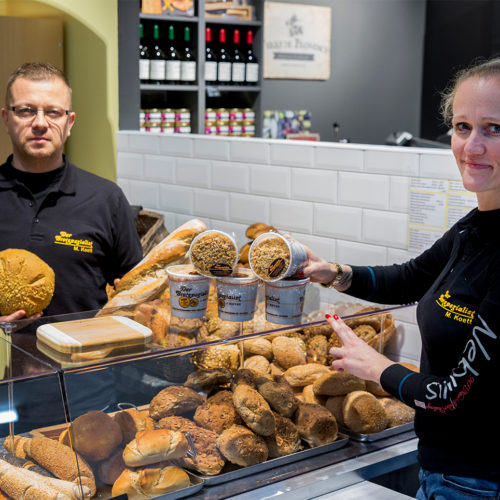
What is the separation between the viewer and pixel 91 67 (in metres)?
3.88

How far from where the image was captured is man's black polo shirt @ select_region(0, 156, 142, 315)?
7.34 ft

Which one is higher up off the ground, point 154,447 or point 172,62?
point 172,62

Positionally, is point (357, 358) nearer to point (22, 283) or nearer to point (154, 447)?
point (154, 447)

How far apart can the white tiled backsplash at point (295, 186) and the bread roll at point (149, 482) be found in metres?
0.80

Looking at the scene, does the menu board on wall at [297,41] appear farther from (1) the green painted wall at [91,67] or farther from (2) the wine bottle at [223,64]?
(1) the green painted wall at [91,67]

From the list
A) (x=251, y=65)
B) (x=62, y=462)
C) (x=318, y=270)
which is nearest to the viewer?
(x=62, y=462)

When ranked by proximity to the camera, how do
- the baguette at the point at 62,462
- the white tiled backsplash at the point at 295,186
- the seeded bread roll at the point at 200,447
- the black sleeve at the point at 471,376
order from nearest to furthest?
the black sleeve at the point at 471,376 < the baguette at the point at 62,462 < the seeded bread roll at the point at 200,447 < the white tiled backsplash at the point at 295,186

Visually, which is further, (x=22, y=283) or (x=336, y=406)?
(x=336, y=406)

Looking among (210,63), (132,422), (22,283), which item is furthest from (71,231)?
(210,63)

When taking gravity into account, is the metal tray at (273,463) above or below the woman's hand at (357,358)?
below

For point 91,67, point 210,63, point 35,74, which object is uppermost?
point 210,63

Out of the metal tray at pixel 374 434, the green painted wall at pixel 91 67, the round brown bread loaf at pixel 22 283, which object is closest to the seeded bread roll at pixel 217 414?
the metal tray at pixel 374 434

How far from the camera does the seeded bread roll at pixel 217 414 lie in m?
1.56

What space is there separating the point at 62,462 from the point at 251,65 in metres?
4.42
